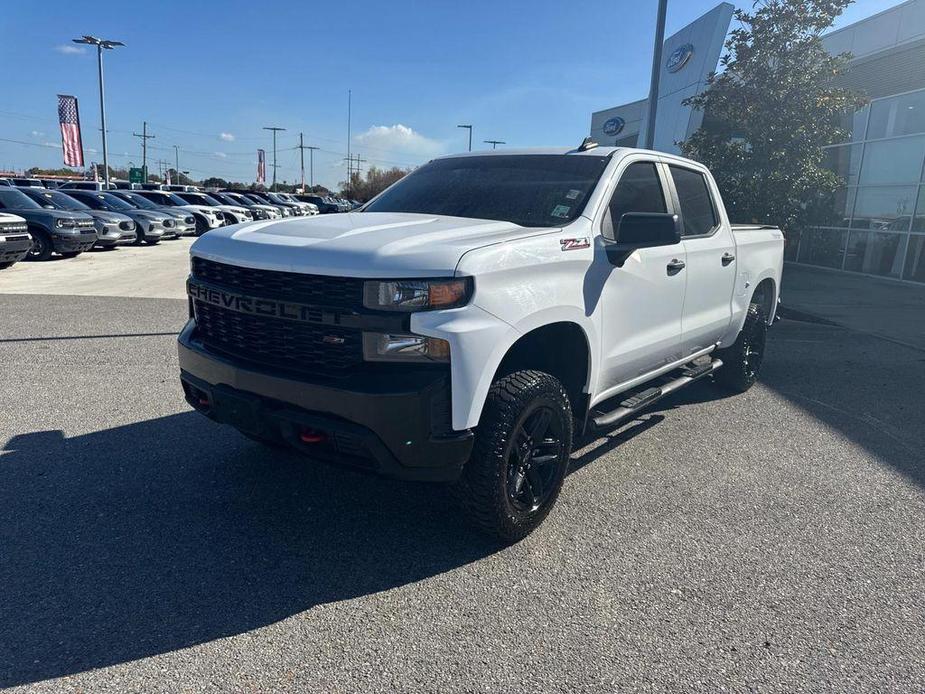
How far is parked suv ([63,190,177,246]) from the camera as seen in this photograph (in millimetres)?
20328

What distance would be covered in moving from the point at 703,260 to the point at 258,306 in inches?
127

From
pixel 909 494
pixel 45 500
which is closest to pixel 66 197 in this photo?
pixel 45 500

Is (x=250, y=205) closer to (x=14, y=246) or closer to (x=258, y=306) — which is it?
(x=14, y=246)

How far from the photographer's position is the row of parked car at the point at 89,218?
1362 cm

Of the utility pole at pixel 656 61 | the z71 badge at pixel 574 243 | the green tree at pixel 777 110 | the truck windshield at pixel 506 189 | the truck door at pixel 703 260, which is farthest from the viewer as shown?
the green tree at pixel 777 110

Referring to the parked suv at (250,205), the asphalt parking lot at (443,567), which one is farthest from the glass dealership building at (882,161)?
the parked suv at (250,205)

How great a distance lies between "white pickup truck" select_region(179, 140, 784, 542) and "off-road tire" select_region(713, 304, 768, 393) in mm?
1691

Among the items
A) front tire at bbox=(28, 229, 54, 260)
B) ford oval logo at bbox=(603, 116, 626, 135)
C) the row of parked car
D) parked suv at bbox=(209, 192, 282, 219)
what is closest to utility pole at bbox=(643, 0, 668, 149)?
the row of parked car

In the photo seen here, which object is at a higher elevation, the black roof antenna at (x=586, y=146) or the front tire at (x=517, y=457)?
the black roof antenna at (x=586, y=146)

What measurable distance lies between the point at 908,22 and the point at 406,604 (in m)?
19.7

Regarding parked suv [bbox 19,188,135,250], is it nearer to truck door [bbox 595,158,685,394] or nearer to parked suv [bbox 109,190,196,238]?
parked suv [bbox 109,190,196,238]

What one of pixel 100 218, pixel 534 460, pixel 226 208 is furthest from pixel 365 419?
pixel 226 208

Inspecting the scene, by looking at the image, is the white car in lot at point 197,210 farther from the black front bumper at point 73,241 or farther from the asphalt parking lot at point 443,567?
the asphalt parking lot at point 443,567

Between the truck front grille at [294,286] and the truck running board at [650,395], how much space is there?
1.70m
